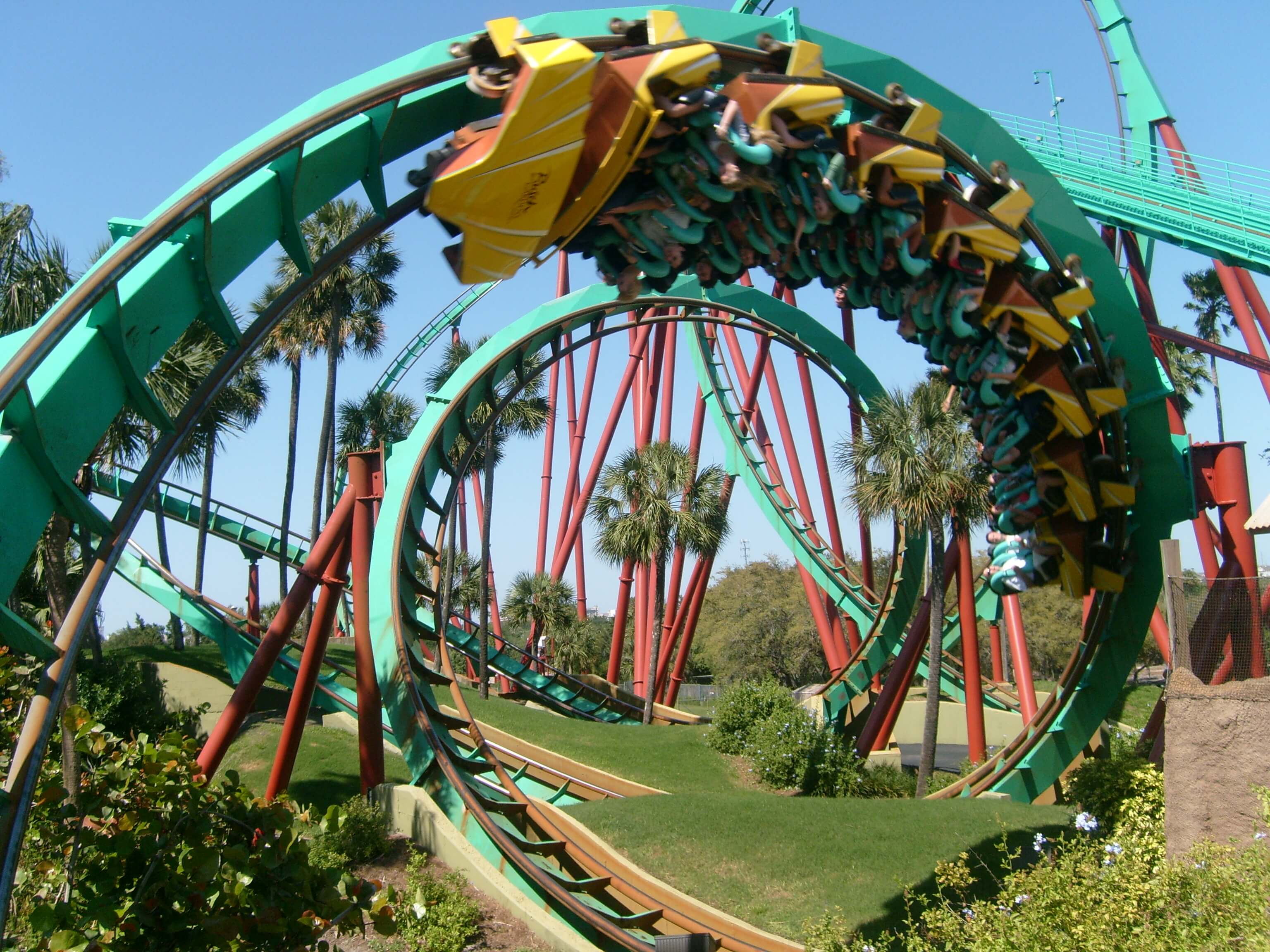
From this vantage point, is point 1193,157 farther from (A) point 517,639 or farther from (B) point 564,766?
(A) point 517,639

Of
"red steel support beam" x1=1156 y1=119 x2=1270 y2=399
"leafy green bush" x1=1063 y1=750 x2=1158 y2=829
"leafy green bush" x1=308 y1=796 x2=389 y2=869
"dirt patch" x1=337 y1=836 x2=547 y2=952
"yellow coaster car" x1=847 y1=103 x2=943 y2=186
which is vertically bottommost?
"dirt patch" x1=337 y1=836 x2=547 y2=952

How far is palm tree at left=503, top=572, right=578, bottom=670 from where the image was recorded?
79.4 feet

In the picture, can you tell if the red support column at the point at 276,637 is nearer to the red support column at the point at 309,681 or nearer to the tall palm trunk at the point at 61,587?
the red support column at the point at 309,681

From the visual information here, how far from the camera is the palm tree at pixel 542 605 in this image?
2419 cm

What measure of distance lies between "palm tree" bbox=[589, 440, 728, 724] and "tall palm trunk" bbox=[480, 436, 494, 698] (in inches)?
89.4

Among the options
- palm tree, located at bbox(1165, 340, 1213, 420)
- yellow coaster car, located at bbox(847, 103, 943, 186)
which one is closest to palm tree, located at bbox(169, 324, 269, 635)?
yellow coaster car, located at bbox(847, 103, 943, 186)

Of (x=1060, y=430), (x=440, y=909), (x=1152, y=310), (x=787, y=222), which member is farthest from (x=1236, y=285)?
(x=440, y=909)

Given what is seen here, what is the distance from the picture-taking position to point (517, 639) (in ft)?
186

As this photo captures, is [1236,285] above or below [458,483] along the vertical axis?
above

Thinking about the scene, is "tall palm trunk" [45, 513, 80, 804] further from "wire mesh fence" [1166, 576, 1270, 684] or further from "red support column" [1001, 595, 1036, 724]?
"red support column" [1001, 595, 1036, 724]

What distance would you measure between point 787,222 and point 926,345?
6.44 ft

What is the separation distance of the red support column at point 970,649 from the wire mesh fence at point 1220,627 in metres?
4.16

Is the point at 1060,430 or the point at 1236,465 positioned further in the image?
the point at 1236,465

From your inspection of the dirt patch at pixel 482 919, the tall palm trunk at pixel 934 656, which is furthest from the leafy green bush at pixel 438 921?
the tall palm trunk at pixel 934 656
